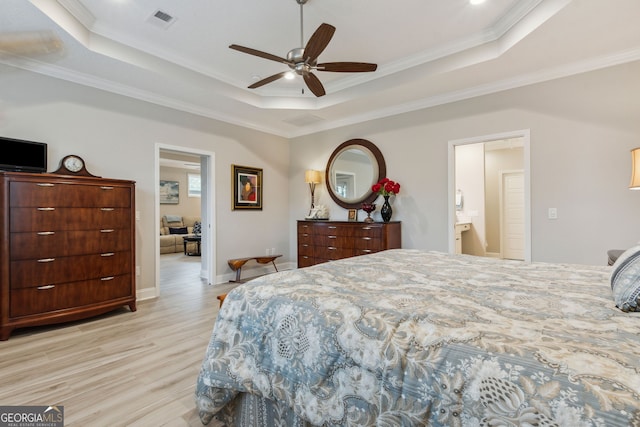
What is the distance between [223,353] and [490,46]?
358 centimetres

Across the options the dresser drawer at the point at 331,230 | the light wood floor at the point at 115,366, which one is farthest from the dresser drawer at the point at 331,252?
the light wood floor at the point at 115,366

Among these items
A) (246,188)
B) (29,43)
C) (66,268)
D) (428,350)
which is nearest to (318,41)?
(428,350)

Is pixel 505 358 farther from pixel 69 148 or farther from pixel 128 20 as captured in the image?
pixel 69 148

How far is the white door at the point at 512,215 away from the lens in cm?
668

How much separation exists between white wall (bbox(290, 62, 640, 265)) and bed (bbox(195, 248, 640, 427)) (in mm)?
1836

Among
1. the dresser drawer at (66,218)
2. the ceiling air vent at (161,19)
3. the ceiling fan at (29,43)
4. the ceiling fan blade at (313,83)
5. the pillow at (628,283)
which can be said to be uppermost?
the ceiling air vent at (161,19)

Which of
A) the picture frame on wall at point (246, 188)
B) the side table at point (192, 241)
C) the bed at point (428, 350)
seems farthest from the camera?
the side table at point (192, 241)

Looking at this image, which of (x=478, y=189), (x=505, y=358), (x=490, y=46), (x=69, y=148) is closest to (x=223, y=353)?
(x=505, y=358)

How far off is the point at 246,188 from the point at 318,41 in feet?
10.8

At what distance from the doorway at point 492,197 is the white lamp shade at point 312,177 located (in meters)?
2.63

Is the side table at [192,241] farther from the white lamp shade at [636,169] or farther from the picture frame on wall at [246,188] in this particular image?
the white lamp shade at [636,169]

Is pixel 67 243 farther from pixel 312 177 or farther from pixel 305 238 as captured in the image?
pixel 312 177

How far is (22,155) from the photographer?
2963mm

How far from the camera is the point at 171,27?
2914mm
